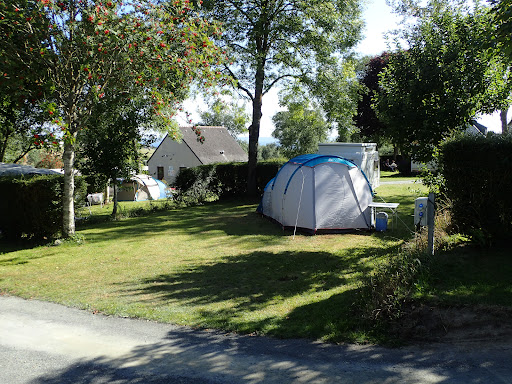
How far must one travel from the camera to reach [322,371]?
4215 mm

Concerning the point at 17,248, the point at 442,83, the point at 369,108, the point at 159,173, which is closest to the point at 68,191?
the point at 17,248

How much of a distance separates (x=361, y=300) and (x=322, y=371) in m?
1.68

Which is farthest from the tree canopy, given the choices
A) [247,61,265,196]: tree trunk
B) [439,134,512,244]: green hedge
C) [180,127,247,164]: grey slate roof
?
[180,127,247,164]: grey slate roof

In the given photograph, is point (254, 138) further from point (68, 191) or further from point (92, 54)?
point (92, 54)

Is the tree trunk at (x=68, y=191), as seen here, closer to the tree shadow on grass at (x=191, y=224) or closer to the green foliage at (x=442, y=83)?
the tree shadow on grass at (x=191, y=224)

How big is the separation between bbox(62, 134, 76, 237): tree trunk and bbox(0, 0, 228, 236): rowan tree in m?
0.02

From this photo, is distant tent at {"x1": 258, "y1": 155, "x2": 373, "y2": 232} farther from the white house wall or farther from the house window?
the house window

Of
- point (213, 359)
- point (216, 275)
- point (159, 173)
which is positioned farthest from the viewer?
point (159, 173)

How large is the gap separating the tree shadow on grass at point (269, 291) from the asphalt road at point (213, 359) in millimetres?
434

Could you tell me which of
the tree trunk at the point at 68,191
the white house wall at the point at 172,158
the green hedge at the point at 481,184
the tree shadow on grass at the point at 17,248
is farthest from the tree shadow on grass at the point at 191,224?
the white house wall at the point at 172,158

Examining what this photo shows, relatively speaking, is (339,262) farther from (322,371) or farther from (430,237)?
(322,371)

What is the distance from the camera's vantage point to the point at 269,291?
6.94 meters

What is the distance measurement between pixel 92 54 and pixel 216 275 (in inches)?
228

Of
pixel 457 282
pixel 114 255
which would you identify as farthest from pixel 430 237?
pixel 114 255
